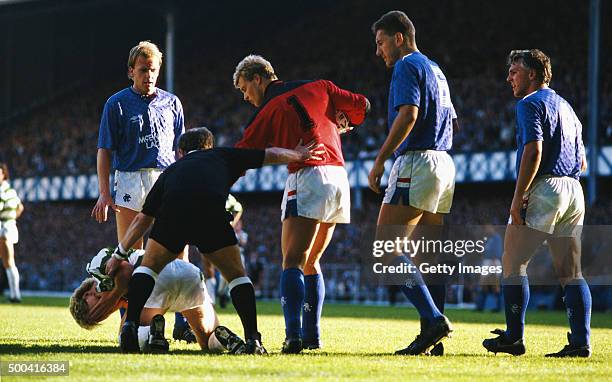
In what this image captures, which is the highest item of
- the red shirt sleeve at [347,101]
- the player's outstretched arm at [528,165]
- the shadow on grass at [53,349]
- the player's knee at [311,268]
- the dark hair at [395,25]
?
the dark hair at [395,25]

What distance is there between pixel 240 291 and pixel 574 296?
2.33 meters

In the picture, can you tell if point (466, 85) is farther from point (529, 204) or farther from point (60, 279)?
point (529, 204)

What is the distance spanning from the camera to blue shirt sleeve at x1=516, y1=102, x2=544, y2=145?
23.2 ft

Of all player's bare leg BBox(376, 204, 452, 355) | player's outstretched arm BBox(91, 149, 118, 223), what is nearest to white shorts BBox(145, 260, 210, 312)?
player's outstretched arm BBox(91, 149, 118, 223)

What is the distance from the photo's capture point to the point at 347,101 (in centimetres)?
741

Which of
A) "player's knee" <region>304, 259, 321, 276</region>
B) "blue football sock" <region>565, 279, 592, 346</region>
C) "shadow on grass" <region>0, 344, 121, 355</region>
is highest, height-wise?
"player's knee" <region>304, 259, 321, 276</region>

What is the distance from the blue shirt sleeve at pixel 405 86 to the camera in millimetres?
7008

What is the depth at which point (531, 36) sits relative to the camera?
1277 inches

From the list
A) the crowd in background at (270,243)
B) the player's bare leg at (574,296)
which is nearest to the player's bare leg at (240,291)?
the player's bare leg at (574,296)

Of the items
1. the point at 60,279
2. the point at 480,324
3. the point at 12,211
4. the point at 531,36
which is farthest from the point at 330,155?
the point at 531,36

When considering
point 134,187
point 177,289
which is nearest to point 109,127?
point 134,187

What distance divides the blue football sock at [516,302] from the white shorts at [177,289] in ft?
6.98

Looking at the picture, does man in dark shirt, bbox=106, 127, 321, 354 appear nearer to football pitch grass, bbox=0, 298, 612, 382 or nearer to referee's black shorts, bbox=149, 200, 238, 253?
referee's black shorts, bbox=149, 200, 238, 253

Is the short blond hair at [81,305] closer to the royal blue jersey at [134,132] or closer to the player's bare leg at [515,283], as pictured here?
the royal blue jersey at [134,132]
